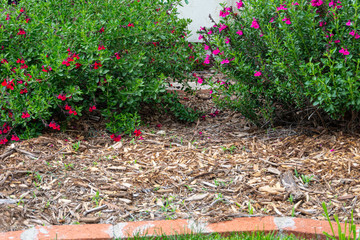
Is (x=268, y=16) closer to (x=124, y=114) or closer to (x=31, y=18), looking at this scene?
(x=124, y=114)

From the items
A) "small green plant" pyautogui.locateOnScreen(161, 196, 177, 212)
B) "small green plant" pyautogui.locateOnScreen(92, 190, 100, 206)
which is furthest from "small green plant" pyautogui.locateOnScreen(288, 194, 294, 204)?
"small green plant" pyautogui.locateOnScreen(92, 190, 100, 206)

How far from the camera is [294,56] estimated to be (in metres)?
3.45

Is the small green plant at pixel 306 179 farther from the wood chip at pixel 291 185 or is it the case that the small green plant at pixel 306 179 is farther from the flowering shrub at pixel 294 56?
the flowering shrub at pixel 294 56

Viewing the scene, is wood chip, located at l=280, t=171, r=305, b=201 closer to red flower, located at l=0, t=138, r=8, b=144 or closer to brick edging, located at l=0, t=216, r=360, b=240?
brick edging, located at l=0, t=216, r=360, b=240

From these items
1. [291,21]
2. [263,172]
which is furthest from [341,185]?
[291,21]

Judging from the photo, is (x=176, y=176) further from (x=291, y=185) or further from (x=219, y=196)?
(x=291, y=185)

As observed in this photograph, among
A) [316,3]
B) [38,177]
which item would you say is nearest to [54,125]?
[38,177]

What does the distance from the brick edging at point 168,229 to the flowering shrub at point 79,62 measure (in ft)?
A: 4.83

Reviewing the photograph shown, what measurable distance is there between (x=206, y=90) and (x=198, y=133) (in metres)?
1.58

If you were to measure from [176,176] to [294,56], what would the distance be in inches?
53.3

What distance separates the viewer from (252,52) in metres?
4.06

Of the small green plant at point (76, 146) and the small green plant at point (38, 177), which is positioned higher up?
the small green plant at point (76, 146)

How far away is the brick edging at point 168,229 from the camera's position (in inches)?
96.9

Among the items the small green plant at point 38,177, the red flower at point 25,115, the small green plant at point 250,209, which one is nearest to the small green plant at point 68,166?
the small green plant at point 38,177
